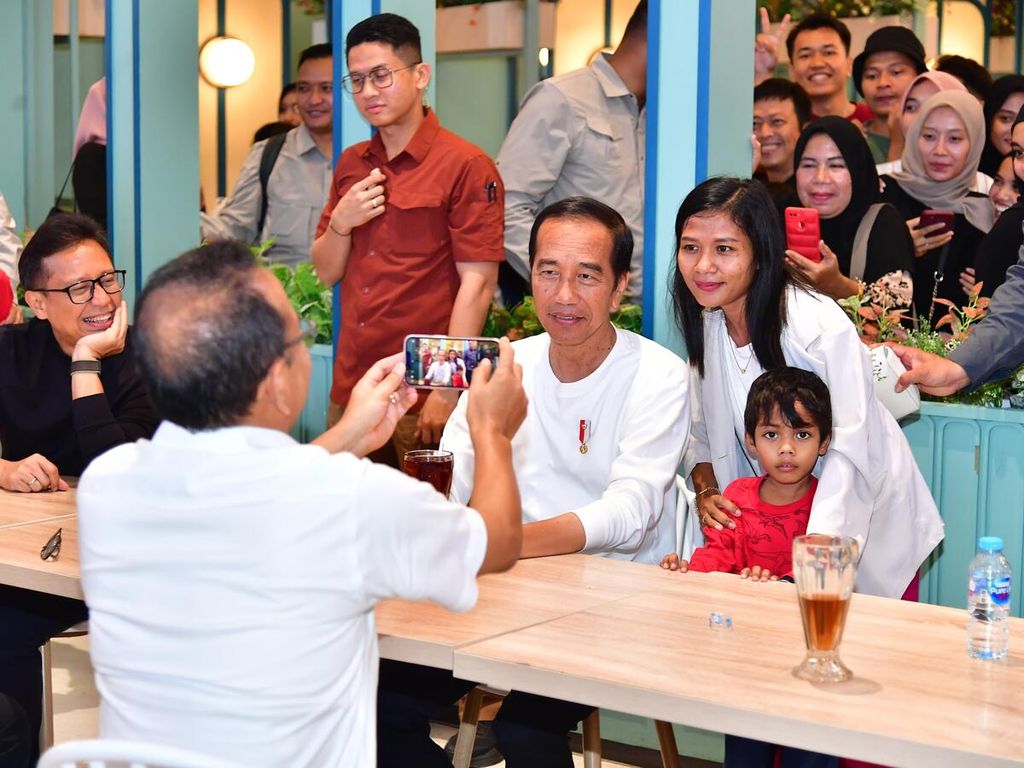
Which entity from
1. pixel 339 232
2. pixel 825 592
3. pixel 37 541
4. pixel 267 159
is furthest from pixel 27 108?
pixel 825 592

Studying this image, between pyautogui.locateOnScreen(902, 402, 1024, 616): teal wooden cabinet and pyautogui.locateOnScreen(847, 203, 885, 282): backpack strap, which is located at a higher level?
pyautogui.locateOnScreen(847, 203, 885, 282): backpack strap

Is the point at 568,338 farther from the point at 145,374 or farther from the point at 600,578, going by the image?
the point at 145,374

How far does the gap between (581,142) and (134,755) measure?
3.04 meters

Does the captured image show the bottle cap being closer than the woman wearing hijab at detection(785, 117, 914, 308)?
Yes

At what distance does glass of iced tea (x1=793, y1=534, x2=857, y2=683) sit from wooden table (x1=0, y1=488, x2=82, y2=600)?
127cm

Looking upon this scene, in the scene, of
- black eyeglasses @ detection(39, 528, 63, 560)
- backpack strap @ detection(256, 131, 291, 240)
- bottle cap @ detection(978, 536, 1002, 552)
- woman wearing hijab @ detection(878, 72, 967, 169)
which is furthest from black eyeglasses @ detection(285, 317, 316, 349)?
backpack strap @ detection(256, 131, 291, 240)

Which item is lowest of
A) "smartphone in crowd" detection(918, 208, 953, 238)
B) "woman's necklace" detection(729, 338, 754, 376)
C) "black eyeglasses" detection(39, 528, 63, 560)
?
"black eyeglasses" detection(39, 528, 63, 560)

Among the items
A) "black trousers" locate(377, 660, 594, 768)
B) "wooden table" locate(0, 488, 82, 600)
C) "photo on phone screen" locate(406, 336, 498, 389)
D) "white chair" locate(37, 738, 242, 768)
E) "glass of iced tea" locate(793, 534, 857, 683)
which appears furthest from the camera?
"black trousers" locate(377, 660, 594, 768)

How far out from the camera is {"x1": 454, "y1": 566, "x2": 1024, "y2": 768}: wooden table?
1.81 meters

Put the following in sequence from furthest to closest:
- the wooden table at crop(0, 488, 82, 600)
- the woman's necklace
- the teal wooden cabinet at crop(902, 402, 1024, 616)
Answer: the teal wooden cabinet at crop(902, 402, 1024, 616), the woman's necklace, the wooden table at crop(0, 488, 82, 600)

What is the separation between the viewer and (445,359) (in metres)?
2.38

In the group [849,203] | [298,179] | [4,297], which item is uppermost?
[298,179]

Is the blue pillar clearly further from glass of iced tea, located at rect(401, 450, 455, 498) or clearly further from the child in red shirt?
glass of iced tea, located at rect(401, 450, 455, 498)

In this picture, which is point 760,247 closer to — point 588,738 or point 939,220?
point 588,738
